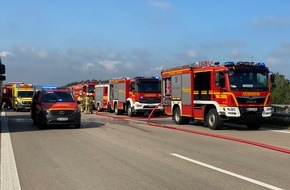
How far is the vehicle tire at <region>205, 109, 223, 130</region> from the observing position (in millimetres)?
18953

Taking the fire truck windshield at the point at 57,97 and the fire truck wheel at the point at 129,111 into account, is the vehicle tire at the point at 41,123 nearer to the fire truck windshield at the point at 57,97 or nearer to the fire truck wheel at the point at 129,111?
the fire truck windshield at the point at 57,97

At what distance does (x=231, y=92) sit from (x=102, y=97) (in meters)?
22.6

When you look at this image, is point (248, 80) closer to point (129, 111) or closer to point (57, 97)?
point (57, 97)

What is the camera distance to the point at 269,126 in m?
21.1

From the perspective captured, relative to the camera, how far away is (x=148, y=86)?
100ft

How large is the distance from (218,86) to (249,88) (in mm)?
1307

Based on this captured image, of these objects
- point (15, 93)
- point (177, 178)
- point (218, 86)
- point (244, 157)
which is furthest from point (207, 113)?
point (15, 93)

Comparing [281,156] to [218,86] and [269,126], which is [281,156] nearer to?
[218,86]

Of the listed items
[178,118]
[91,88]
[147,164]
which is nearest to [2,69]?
[178,118]

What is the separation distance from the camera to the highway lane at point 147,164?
24.8ft

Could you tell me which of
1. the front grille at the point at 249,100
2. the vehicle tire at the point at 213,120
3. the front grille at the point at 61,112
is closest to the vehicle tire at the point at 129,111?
the vehicle tire at the point at 213,120

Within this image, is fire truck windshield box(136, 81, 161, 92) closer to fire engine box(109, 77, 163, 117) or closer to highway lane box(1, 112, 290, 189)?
fire engine box(109, 77, 163, 117)

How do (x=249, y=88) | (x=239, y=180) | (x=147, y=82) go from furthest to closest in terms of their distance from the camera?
(x=147, y=82) < (x=249, y=88) < (x=239, y=180)

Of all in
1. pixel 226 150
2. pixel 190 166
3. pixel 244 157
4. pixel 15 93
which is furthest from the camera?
pixel 15 93
